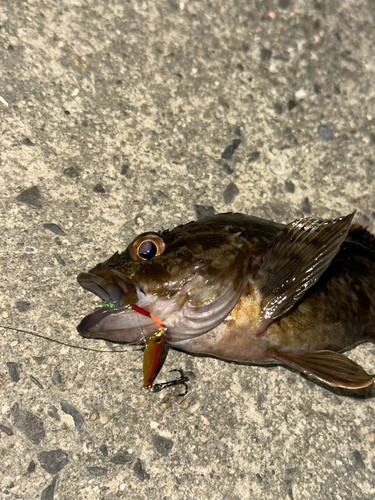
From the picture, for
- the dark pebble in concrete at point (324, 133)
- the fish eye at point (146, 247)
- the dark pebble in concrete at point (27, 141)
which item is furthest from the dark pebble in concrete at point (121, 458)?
the dark pebble in concrete at point (324, 133)

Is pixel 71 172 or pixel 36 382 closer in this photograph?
pixel 36 382

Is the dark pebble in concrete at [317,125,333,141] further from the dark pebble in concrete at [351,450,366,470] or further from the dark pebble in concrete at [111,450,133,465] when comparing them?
the dark pebble in concrete at [111,450,133,465]

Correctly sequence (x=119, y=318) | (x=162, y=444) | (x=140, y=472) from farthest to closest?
(x=162, y=444), (x=140, y=472), (x=119, y=318)

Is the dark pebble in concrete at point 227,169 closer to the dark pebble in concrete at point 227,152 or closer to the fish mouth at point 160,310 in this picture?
the dark pebble in concrete at point 227,152

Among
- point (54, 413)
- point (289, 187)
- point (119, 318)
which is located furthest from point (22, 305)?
point (289, 187)

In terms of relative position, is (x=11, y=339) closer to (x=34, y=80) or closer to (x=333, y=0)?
(x=34, y=80)

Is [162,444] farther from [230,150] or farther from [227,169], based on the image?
[230,150]

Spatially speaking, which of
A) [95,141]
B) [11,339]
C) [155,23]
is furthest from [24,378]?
[155,23]
